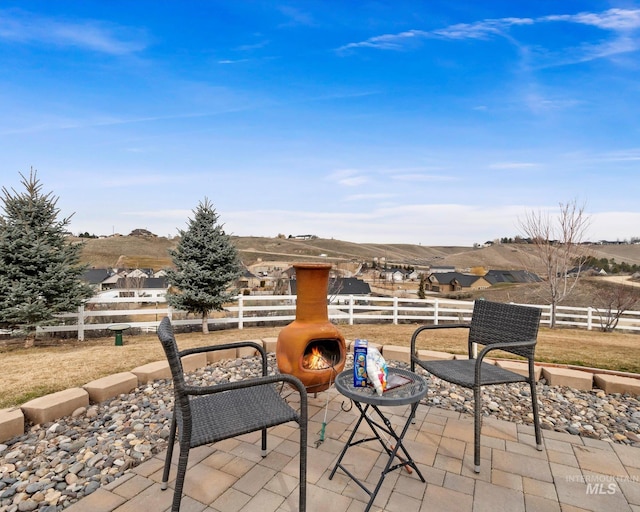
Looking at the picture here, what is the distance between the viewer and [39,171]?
6.93 metres

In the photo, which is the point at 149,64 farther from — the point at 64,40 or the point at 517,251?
the point at 517,251

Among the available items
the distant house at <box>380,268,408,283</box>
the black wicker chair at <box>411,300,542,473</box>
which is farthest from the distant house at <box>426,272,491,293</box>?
the black wicker chair at <box>411,300,542,473</box>

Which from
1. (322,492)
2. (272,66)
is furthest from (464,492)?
(272,66)

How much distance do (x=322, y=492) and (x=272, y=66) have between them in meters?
10.3

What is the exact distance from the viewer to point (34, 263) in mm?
6629

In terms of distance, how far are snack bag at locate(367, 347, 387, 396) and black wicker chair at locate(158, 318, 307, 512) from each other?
1.45 ft

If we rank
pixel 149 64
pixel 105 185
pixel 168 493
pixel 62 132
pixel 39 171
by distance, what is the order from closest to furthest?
pixel 168 493 → pixel 39 171 → pixel 149 64 → pixel 62 132 → pixel 105 185

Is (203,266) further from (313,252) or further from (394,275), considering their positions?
(313,252)

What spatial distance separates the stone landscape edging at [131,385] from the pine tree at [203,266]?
3.48m

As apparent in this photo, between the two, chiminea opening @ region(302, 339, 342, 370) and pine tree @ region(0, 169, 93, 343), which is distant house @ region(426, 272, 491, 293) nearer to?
pine tree @ region(0, 169, 93, 343)

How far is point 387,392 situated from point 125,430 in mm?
2184

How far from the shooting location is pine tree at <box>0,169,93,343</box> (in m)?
6.36

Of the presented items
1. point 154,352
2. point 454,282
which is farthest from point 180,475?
point 454,282

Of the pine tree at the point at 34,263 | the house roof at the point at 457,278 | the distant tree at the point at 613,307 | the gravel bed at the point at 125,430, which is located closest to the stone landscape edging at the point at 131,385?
the gravel bed at the point at 125,430
